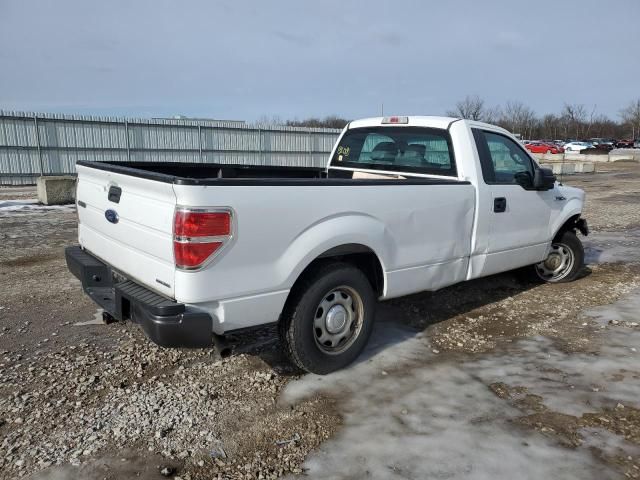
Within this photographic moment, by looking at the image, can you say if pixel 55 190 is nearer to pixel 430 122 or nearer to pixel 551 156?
pixel 430 122

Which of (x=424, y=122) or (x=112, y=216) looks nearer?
(x=112, y=216)

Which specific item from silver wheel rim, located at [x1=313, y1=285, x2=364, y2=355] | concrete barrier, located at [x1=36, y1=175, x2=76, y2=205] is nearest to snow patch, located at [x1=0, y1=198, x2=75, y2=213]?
concrete barrier, located at [x1=36, y1=175, x2=76, y2=205]

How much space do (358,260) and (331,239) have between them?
1.83ft

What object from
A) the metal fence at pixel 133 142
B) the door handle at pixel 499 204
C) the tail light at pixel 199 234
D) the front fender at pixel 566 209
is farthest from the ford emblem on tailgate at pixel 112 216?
the metal fence at pixel 133 142

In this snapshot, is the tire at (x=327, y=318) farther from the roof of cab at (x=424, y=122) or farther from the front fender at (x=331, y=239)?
the roof of cab at (x=424, y=122)

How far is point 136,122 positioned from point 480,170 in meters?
18.5

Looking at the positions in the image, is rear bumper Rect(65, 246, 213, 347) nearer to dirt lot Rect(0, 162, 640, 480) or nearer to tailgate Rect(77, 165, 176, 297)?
tailgate Rect(77, 165, 176, 297)

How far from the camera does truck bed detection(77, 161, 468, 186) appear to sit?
3.01 m

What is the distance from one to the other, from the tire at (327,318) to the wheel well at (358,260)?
0.13 ft

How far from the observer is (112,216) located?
3543 mm

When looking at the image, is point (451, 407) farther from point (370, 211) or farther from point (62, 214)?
point (62, 214)

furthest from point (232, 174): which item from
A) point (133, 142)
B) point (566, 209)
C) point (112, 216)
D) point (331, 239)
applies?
point (133, 142)

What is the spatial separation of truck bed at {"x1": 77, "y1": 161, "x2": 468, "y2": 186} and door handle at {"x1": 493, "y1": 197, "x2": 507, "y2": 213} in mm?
565

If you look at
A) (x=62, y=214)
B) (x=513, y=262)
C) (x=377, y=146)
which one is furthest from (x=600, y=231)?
(x=62, y=214)
